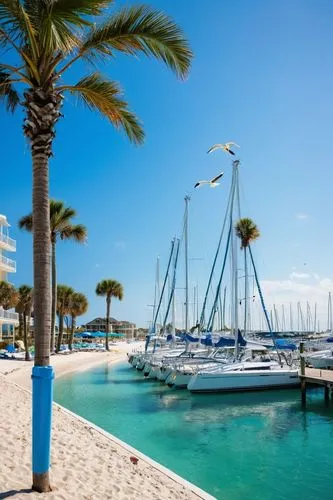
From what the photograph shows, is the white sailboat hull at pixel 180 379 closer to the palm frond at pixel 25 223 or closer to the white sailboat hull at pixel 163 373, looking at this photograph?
the white sailboat hull at pixel 163 373

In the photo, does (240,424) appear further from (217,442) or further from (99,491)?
(99,491)

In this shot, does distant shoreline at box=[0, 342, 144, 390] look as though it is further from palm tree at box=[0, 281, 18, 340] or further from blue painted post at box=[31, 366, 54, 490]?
blue painted post at box=[31, 366, 54, 490]

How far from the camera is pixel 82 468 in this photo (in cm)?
973

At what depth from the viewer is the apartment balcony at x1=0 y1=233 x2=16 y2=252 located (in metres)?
52.4

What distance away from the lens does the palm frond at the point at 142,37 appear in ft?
27.7

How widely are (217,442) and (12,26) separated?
14.9m

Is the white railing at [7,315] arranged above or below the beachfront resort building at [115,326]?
above

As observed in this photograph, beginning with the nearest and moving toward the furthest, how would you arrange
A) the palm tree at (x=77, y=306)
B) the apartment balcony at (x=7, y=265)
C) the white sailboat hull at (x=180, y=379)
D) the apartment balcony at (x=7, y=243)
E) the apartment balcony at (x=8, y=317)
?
the white sailboat hull at (x=180, y=379), the apartment balcony at (x=8, y=317), the apartment balcony at (x=7, y=265), the apartment balcony at (x=7, y=243), the palm tree at (x=77, y=306)

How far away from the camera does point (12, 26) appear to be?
8117mm

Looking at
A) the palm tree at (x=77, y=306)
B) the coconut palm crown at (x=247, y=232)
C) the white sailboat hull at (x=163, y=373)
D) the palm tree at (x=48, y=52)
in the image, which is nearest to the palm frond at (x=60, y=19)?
the palm tree at (x=48, y=52)

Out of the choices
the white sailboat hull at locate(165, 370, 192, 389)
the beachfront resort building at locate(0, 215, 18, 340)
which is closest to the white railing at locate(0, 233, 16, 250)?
the beachfront resort building at locate(0, 215, 18, 340)

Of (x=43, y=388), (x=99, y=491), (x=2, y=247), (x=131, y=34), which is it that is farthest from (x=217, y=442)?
(x=2, y=247)

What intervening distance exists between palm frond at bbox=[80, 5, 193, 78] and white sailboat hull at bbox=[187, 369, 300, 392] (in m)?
22.0

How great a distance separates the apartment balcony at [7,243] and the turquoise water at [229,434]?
84.4 feet
